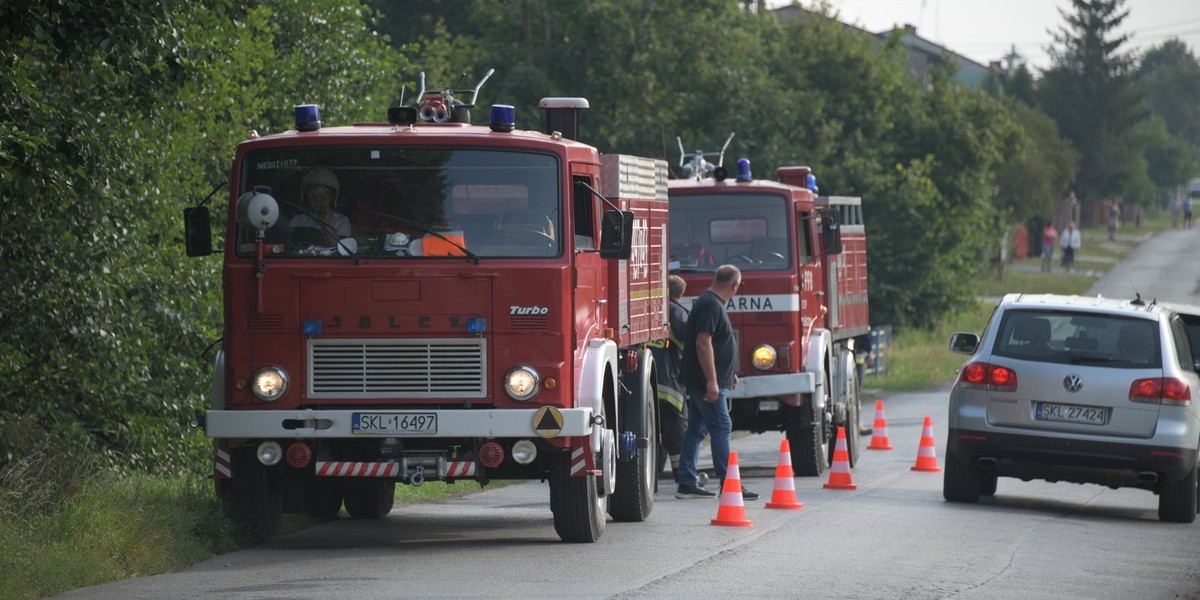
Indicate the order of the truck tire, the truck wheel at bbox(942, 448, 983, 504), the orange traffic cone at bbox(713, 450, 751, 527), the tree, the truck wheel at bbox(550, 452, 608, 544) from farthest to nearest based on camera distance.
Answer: the tree, the truck wheel at bbox(942, 448, 983, 504), the truck tire, the orange traffic cone at bbox(713, 450, 751, 527), the truck wheel at bbox(550, 452, 608, 544)

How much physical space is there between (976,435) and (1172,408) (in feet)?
4.94

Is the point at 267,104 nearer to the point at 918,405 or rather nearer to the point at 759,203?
the point at 759,203

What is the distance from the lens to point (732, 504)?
12.9 m

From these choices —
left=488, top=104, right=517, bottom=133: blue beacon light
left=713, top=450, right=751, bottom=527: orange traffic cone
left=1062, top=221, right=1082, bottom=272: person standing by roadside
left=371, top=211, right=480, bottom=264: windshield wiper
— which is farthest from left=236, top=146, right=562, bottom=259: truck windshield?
left=1062, top=221, right=1082, bottom=272: person standing by roadside

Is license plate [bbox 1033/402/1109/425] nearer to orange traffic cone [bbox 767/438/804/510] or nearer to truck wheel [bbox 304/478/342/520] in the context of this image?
orange traffic cone [bbox 767/438/804/510]

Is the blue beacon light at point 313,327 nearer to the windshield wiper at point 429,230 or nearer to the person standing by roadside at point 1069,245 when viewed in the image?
the windshield wiper at point 429,230

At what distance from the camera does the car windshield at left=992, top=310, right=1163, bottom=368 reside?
47.3 ft

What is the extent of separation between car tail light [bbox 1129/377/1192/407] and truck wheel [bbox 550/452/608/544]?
494cm

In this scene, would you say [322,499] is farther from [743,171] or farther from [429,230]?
[743,171]

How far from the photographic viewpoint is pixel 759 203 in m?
17.7

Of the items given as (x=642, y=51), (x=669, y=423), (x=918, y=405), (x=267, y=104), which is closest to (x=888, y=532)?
(x=669, y=423)

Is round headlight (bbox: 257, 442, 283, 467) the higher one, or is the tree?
the tree

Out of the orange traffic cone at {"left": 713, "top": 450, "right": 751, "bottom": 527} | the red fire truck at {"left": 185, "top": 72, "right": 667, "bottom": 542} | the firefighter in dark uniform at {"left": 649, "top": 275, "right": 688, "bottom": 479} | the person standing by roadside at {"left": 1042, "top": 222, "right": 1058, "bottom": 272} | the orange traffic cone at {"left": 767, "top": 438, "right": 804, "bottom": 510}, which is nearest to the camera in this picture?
the red fire truck at {"left": 185, "top": 72, "right": 667, "bottom": 542}

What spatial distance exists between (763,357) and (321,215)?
23.6 ft
